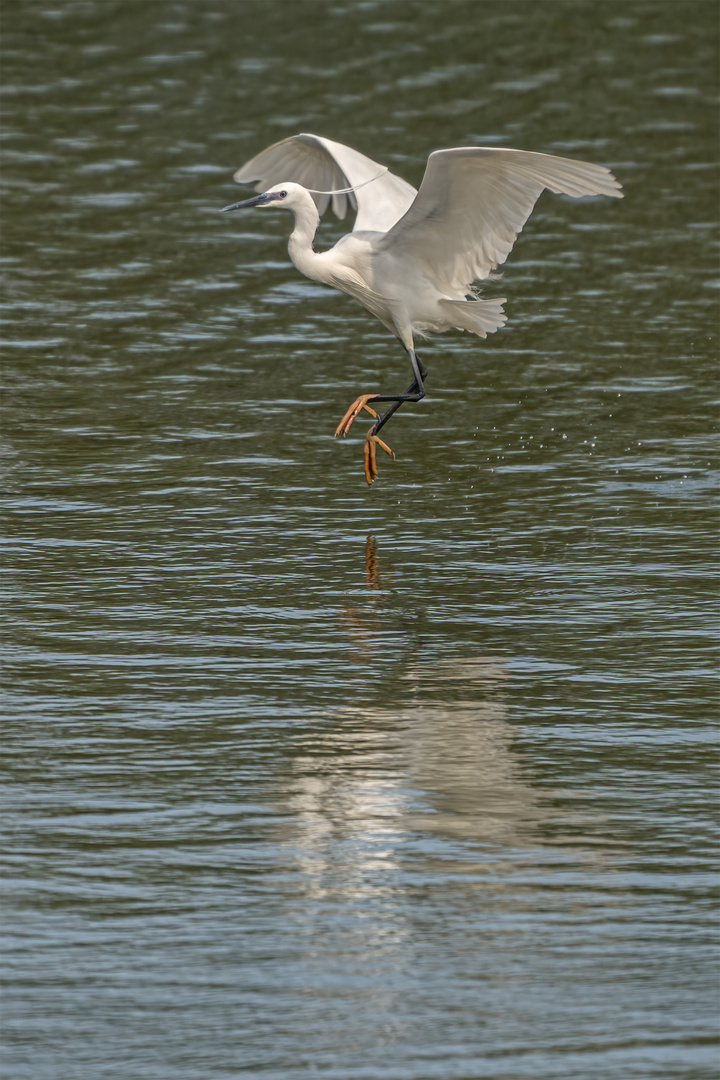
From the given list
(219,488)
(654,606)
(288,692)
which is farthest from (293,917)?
(219,488)

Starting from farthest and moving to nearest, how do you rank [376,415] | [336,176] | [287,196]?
[336,176] < [376,415] < [287,196]

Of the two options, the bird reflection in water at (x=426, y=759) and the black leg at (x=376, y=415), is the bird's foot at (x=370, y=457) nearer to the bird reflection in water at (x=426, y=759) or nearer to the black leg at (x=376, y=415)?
the black leg at (x=376, y=415)

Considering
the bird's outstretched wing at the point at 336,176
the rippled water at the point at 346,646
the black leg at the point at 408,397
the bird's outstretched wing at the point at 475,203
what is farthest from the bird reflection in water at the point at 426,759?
the bird's outstretched wing at the point at 336,176

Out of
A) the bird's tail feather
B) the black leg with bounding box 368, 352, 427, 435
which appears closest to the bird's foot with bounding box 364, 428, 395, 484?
the black leg with bounding box 368, 352, 427, 435

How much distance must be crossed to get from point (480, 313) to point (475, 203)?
1.09m

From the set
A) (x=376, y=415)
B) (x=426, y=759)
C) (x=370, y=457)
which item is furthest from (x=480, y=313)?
(x=426, y=759)

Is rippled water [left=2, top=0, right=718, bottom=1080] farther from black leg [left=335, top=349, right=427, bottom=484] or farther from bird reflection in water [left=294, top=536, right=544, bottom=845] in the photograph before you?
black leg [left=335, top=349, right=427, bottom=484]

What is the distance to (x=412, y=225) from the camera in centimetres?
1175

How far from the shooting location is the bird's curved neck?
12039 millimetres

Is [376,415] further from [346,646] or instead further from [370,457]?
[346,646]

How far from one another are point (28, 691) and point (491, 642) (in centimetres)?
202

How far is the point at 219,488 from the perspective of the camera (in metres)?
11.9

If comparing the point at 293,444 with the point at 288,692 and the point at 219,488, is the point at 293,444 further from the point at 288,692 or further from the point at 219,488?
the point at 288,692

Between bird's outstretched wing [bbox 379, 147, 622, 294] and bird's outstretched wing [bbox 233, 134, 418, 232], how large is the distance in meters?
0.57
